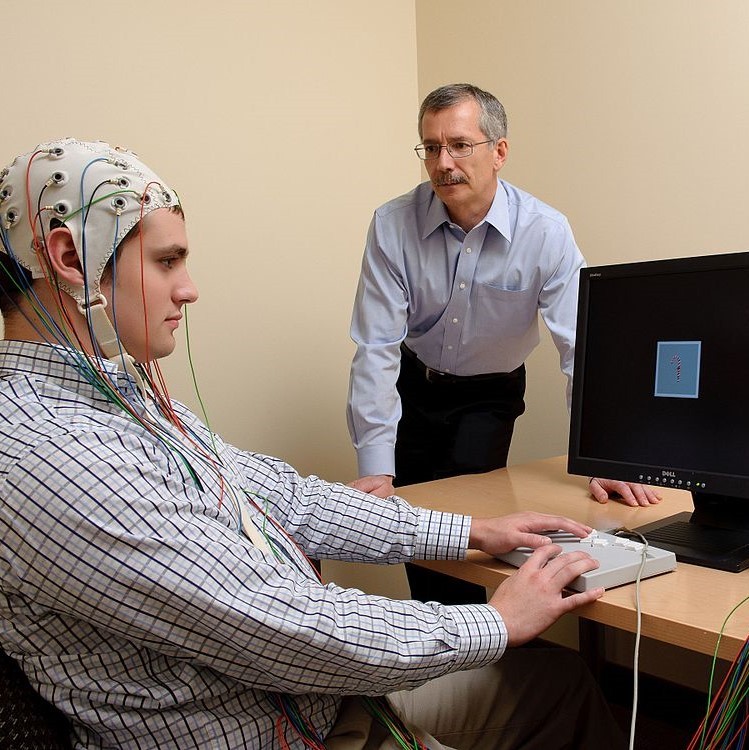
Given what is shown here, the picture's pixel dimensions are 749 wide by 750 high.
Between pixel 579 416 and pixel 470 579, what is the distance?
38 cm

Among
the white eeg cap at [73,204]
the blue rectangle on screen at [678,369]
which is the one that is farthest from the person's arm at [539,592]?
the white eeg cap at [73,204]

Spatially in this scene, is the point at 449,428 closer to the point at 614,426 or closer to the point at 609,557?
the point at 614,426

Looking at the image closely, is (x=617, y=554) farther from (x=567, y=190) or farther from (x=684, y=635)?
(x=567, y=190)

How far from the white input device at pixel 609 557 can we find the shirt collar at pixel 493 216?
104cm

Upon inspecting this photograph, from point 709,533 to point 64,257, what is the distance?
1.11m

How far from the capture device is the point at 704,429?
1.39 metres

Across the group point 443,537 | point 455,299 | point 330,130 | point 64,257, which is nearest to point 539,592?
point 443,537

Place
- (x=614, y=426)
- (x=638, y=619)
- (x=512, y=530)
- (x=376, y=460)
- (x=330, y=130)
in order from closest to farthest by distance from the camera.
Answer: (x=638, y=619), (x=512, y=530), (x=614, y=426), (x=376, y=460), (x=330, y=130)

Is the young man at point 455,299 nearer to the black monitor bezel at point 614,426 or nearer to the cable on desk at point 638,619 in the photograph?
the black monitor bezel at point 614,426

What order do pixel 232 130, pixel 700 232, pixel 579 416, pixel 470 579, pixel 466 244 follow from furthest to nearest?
pixel 232 130 < pixel 700 232 < pixel 466 244 < pixel 579 416 < pixel 470 579

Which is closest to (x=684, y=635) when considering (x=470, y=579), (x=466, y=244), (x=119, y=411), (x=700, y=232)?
(x=470, y=579)

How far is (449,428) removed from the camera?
7.78 ft

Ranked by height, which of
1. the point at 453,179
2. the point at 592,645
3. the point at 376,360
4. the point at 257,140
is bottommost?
the point at 592,645

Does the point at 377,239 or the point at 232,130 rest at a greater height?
the point at 232,130
